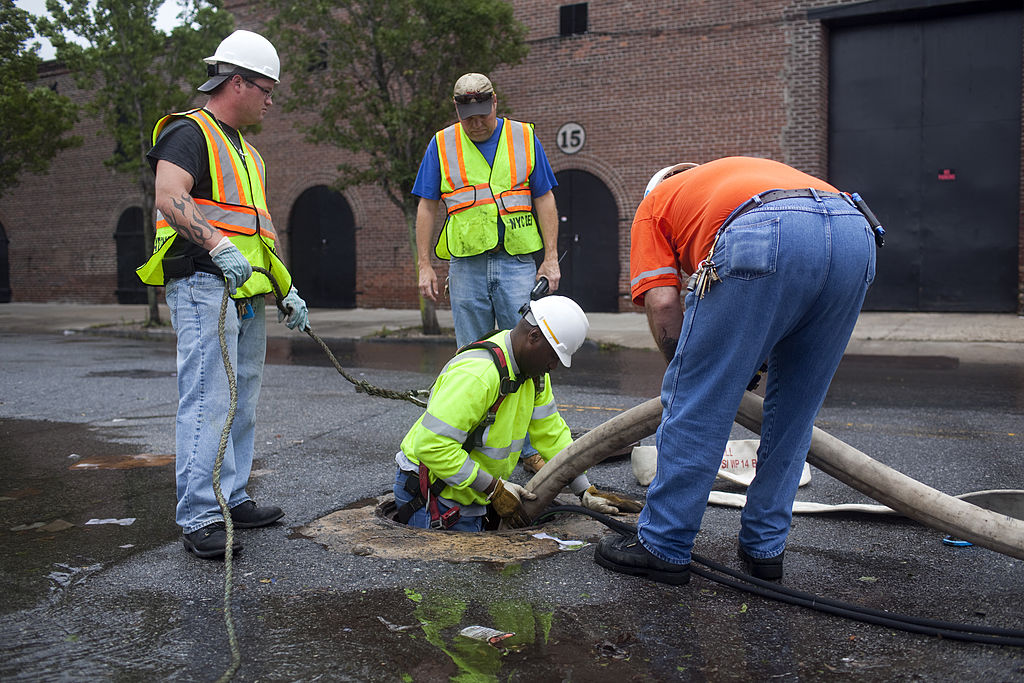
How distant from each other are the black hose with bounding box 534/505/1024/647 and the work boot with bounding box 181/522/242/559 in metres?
1.79

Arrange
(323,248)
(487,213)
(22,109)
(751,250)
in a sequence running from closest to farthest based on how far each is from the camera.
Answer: (751,250) < (487,213) < (22,109) < (323,248)

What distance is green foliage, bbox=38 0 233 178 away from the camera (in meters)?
15.7

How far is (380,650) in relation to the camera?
272cm

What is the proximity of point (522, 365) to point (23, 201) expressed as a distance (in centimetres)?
2674

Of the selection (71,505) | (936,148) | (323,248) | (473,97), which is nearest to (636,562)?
(473,97)

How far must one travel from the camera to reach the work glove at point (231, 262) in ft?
11.7

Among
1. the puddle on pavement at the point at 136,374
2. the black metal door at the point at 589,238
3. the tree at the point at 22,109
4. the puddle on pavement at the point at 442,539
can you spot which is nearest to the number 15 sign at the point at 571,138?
the black metal door at the point at 589,238

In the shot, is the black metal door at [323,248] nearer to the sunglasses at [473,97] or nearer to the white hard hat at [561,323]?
the sunglasses at [473,97]

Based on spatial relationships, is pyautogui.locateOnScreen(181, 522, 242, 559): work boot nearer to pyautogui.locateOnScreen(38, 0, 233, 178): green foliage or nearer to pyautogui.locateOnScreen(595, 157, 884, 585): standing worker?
pyautogui.locateOnScreen(595, 157, 884, 585): standing worker

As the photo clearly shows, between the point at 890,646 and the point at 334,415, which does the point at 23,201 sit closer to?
the point at 334,415

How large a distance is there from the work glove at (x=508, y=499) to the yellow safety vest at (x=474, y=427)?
0.27ft

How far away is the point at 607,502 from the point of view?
422 cm

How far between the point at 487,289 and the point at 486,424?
138 centimetres

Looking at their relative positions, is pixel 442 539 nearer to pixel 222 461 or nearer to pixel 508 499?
pixel 508 499
